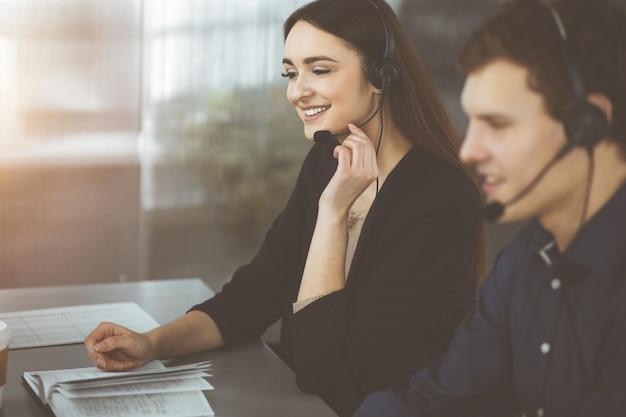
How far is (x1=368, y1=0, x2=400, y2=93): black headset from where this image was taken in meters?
1.49

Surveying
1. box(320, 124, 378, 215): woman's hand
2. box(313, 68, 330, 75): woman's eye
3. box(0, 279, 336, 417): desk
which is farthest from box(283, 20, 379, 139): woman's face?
box(0, 279, 336, 417): desk

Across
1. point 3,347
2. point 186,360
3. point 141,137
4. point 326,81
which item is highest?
point 326,81

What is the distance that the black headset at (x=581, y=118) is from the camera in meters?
0.81

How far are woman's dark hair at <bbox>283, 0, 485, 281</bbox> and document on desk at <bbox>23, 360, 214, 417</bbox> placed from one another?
0.64 m

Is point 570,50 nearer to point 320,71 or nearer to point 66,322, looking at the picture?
point 320,71

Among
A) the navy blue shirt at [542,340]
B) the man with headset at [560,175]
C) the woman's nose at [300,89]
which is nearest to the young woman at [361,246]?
the woman's nose at [300,89]

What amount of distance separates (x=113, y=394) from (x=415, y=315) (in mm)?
528

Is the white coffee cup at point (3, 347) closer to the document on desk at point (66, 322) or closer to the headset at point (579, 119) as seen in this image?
the document on desk at point (66, 322)

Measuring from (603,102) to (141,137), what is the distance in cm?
228

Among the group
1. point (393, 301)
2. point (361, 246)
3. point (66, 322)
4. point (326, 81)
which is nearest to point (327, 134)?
point (326, 81)

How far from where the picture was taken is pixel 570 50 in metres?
0.82

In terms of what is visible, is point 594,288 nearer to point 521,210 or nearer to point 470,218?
point 521,210

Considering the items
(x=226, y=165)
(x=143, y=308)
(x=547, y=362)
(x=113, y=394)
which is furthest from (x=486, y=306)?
(x=226, y=165)

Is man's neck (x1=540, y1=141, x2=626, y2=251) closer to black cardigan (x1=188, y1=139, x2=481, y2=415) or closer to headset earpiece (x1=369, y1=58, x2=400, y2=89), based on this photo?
black cardigan (x1=188, y1=139, x2=481, y2=415)
